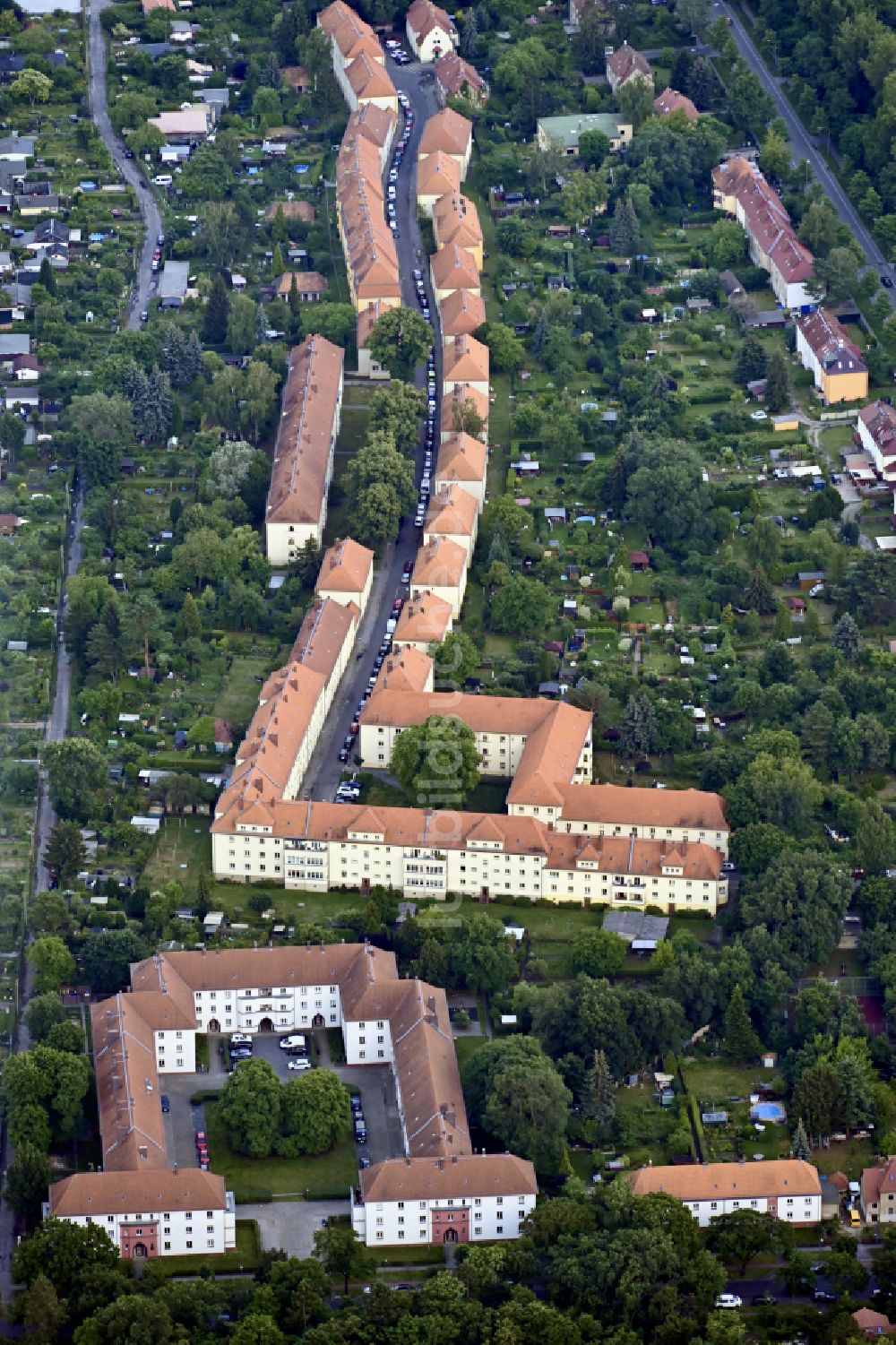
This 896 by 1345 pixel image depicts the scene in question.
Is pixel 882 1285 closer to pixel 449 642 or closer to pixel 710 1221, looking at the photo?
pixel 710 1221

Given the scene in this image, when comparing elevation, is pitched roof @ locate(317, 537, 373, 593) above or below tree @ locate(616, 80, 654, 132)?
below

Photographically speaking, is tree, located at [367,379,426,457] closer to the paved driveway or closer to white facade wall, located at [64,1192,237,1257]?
the paved driveway

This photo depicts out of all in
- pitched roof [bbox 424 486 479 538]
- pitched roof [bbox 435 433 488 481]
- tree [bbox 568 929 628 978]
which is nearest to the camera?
tree [bbox 568 929 628 978]

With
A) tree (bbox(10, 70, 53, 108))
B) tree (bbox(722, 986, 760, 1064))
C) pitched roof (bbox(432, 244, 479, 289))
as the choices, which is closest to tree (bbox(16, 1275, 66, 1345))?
tree (bbox(722, 986, 760, 1064))

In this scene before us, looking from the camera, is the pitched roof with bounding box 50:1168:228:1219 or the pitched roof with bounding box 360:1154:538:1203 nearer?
the pitched roof with bounding box 50:1168:228:1219

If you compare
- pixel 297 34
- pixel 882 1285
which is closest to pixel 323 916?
pixel 882 1285

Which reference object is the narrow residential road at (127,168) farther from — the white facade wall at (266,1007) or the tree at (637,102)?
the white facade wall at (266,1007)
